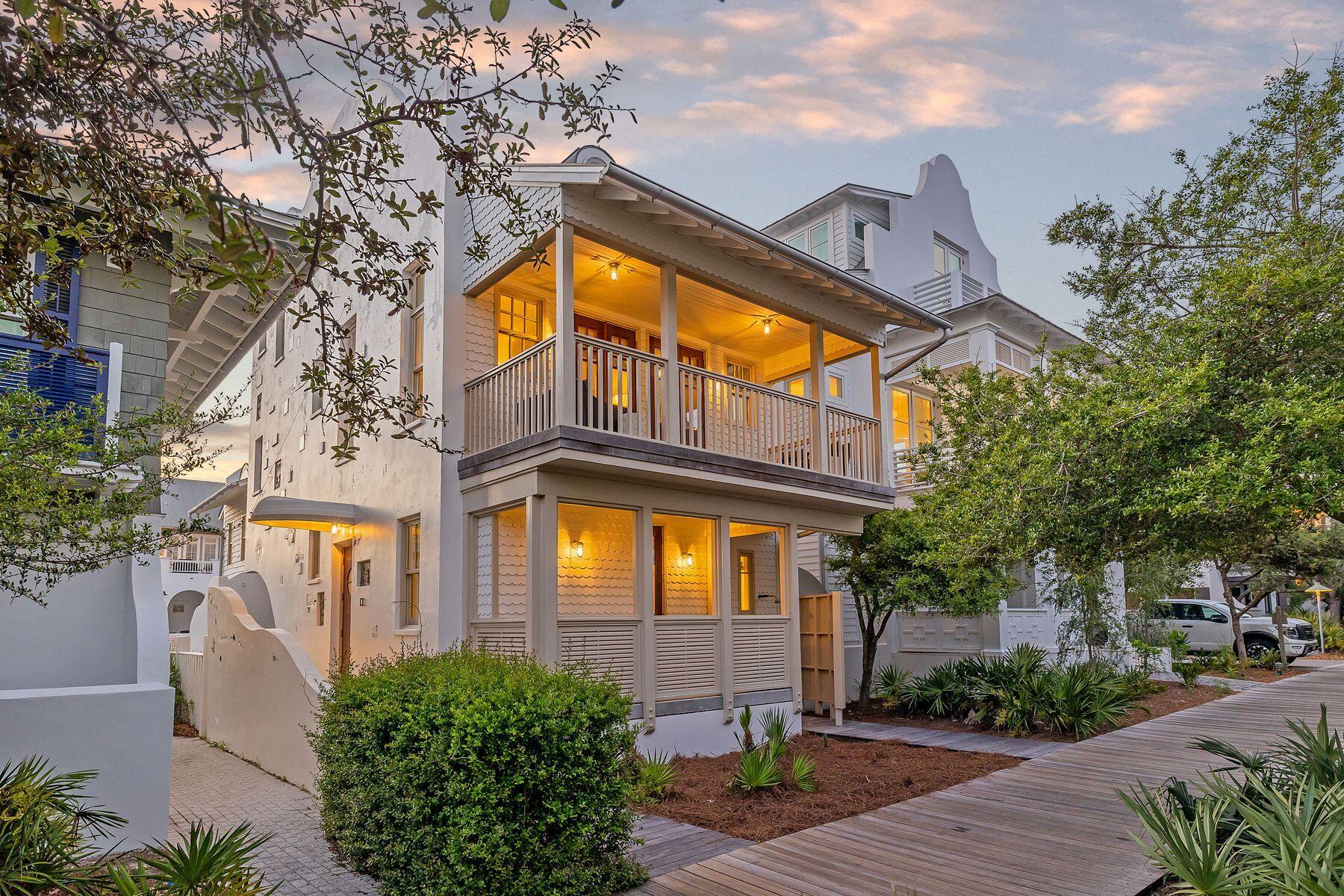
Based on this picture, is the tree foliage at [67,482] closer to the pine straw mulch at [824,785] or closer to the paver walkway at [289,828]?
the paver walkway at [289,828]

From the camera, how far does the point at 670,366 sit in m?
10.9

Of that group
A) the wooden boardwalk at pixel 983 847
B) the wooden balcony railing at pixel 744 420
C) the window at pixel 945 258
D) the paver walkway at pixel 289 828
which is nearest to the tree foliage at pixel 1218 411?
the wooden boardwalk at pixel 983 847

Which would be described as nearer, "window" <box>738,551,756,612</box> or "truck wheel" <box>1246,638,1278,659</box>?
"window" <box>738,551,756,612</box>

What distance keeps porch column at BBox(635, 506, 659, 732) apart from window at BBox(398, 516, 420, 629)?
3.37m

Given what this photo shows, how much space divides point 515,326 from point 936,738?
8.21 m

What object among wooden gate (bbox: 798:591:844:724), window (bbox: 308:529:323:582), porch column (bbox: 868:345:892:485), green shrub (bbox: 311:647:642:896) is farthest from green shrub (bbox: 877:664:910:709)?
window (bbox: 308:529:323:582)

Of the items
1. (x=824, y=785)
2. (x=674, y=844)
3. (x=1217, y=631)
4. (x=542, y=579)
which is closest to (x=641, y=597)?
(x=542, y=579)

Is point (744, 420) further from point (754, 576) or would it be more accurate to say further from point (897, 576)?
point (754, 576)

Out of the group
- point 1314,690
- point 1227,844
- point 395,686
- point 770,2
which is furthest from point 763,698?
point 1314,690

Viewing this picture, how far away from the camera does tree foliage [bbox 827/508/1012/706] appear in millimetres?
13328

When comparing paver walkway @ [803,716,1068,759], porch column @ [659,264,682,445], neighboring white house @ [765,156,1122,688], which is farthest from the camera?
neighboring white house @ [765,156,1122,688]

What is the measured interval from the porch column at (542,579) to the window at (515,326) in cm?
306

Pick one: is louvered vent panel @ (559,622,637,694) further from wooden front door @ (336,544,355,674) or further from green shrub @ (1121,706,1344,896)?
green shrub @ (1121,706,1344,896)

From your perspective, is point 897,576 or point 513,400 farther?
point 897,576
